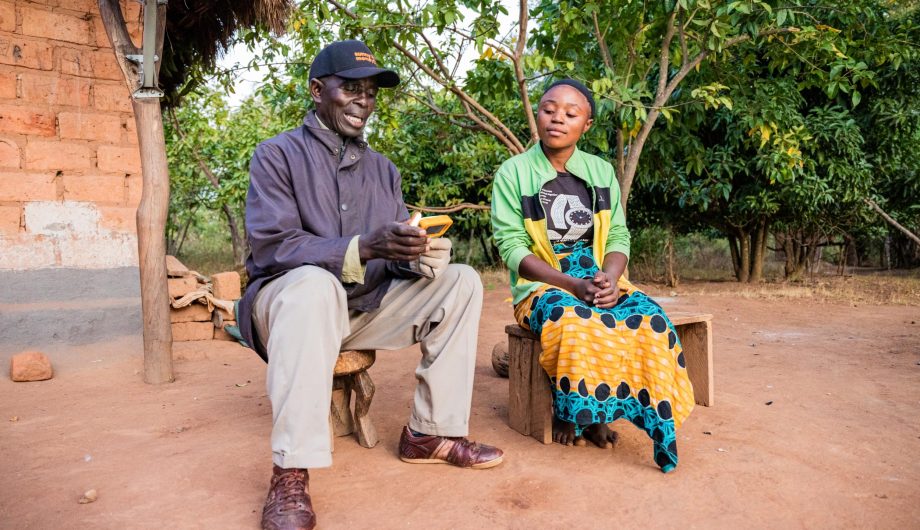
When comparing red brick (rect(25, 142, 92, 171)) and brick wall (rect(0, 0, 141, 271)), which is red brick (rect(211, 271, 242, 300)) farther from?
red brick (rect(25, 142, 92, 171))

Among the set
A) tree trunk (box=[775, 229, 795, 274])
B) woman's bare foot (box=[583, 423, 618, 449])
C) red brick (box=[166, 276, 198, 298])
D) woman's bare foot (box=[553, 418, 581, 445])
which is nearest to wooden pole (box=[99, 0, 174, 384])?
red brick (box=[166, 276, 198, 298])

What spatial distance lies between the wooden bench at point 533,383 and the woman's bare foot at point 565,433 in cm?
3

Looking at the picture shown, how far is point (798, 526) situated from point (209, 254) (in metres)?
15.9

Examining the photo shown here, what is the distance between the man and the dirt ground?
10.9 inches

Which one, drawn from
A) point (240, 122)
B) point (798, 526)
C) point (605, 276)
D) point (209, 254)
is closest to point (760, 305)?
point (605, 276)

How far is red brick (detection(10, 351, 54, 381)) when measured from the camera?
436 centimetres

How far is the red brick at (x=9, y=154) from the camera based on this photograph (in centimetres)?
479

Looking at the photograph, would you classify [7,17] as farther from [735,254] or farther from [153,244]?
[735,254]


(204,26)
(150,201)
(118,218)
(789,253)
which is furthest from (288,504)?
(789,253)

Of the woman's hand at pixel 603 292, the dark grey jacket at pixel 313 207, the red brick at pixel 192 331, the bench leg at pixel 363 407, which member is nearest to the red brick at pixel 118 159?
the red brick at pixel 192 331

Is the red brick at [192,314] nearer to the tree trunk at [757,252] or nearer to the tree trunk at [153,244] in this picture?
the tree trunk at [153,244]

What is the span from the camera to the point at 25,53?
486 centimetres

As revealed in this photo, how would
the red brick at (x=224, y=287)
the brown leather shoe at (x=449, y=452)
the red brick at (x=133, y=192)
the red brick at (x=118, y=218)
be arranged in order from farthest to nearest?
1. the red brick at (x=224, y=287)
2. the red brick at (x=133, y=192)
3. the red brick at (x=118, y=218)
4. the brown leather shoe at (x=449, y=452)

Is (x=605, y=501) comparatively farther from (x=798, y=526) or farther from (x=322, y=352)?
(x=322, y=352)
